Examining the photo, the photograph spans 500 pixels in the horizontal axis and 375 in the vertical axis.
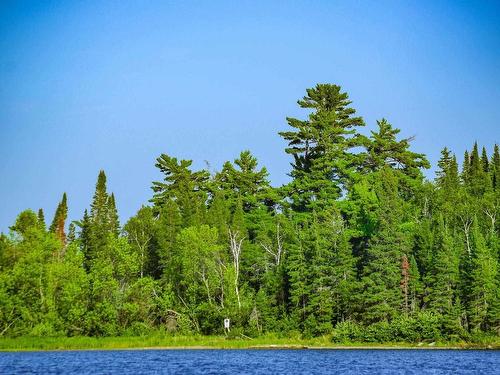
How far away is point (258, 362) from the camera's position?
6303 centimetres

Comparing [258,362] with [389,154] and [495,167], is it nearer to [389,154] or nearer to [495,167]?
[389,154]

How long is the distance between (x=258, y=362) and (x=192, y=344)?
21.6 metres

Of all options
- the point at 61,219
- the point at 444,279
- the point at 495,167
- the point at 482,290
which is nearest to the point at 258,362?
the point at 444,279

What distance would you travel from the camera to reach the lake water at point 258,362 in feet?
180

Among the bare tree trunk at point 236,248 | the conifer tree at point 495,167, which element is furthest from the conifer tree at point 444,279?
the conifer tree at point 495,167

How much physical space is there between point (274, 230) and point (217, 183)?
1769 cm

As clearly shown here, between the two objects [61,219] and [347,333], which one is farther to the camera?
[61,219]

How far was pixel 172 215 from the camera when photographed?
97.9m

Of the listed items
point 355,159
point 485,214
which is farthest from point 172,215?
point 485,214

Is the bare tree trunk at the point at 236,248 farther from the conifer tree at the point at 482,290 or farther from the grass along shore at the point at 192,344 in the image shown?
the conifer tree at the point at 482,290

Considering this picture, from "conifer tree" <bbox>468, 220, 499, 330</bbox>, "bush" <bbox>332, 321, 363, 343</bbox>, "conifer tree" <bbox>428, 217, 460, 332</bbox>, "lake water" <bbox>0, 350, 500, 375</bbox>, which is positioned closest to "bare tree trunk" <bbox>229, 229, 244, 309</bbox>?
"bush" <bbox>332, 321, 363, 343</bbox>

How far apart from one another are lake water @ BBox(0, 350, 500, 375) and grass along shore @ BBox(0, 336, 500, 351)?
249 cm

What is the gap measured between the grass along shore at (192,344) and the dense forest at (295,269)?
1120 millimetres

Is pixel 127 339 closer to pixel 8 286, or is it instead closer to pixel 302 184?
pixel 8 286
